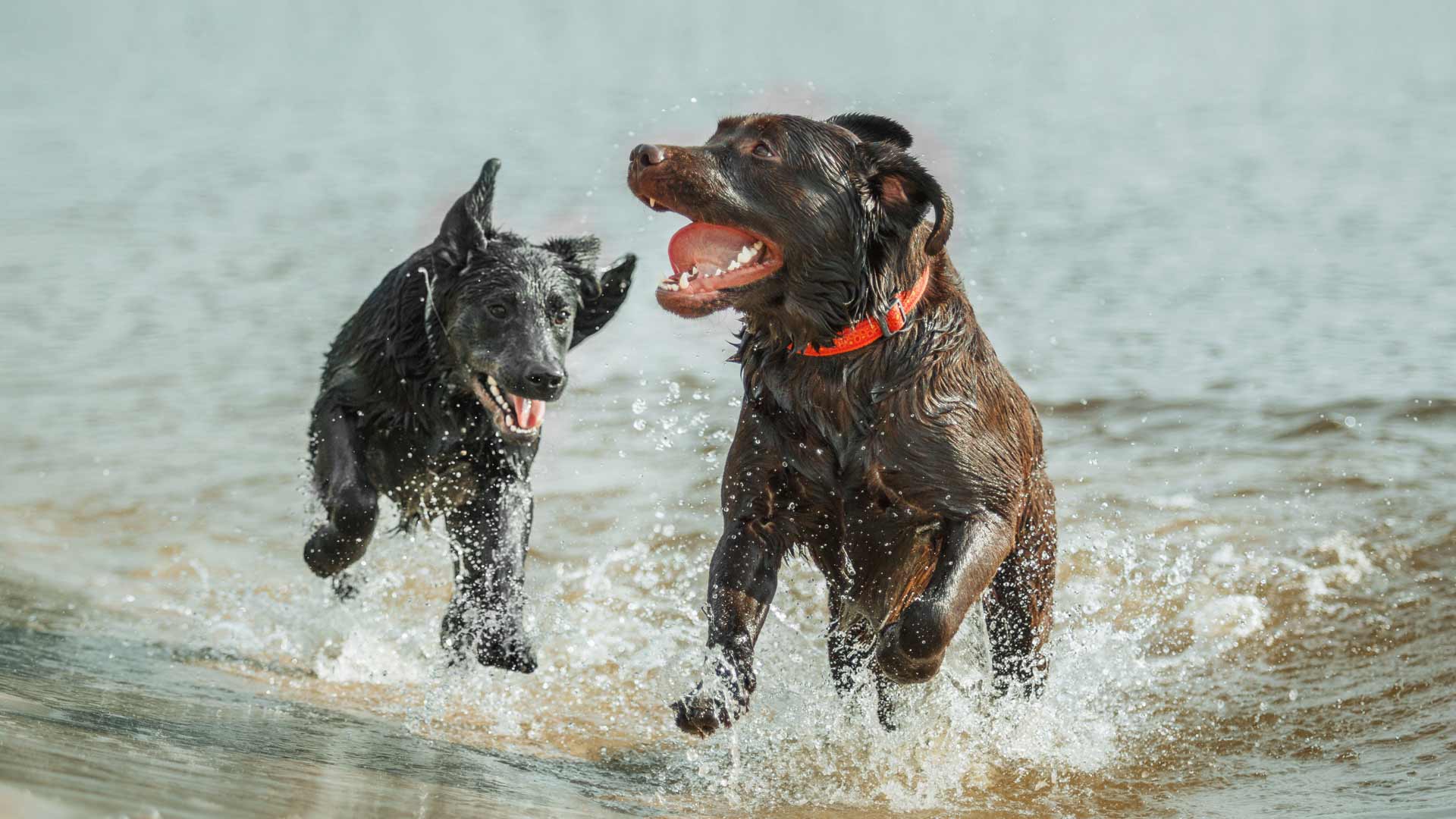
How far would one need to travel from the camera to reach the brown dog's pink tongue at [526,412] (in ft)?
17.8

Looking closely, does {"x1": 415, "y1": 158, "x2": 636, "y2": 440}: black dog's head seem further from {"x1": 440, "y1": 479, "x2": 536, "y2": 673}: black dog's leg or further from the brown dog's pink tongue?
{"x1": 440, "y1": 479, "x2": 536, "y2": 673}: black dog's leg

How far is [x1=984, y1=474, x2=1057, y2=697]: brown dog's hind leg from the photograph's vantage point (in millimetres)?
4715

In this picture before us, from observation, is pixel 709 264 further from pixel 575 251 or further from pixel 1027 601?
pixel 575 251

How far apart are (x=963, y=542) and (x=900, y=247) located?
80cm

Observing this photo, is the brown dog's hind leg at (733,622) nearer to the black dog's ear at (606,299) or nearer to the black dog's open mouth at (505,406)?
the black dog's open mouth at (505,406)

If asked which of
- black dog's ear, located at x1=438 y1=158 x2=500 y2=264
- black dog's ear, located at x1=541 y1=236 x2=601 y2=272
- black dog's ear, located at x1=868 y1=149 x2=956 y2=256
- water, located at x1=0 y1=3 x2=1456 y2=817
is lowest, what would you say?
water, located at x1=0 y1=3 x2=1456 y2=817

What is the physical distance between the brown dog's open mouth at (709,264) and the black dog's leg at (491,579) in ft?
5.98

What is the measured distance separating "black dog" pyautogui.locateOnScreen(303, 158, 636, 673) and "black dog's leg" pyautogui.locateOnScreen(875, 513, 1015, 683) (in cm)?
179

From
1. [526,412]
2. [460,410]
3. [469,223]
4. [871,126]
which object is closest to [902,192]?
[871,126]

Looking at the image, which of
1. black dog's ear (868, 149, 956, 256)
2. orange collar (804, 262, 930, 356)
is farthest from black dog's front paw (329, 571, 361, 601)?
black dog's ear (868, 149, 956, 256)

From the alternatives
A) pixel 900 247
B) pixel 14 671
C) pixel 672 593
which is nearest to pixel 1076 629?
pixel 672 593

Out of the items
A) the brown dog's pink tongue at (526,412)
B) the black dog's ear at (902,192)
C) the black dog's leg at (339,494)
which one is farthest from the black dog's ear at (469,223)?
the black dog's ear at (902,192)

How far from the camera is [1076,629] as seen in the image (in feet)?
19.3

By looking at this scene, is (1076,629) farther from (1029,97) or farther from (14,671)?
(1029,97)
